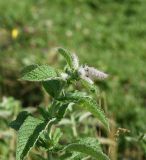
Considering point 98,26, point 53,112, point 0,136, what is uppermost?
point 98,26

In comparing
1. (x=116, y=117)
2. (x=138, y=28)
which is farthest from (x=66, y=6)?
(x=116, y=117)

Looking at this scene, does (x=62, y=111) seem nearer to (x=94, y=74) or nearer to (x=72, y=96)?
Result: (x=72, y=96)

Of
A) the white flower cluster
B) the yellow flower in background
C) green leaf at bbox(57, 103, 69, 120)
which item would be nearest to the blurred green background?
the yellow flower in background

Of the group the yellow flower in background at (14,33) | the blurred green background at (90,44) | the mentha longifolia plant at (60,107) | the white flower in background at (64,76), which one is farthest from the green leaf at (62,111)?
the yellow flower in background at (14,33)

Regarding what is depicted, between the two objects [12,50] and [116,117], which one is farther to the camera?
[12,50]

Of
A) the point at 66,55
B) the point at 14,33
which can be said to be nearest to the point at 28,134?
the point at 66,55

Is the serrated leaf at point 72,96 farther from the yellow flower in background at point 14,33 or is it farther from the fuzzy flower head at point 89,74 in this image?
the yellow flower in background at point 14,33

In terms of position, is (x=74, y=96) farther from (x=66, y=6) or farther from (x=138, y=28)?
(x=66, y=6)
